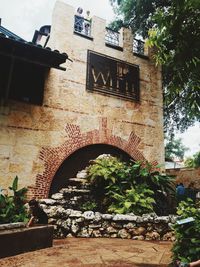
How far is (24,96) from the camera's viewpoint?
9.16 m

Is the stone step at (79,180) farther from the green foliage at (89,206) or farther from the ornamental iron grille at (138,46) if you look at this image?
the ornamental iron grille at (138,46)

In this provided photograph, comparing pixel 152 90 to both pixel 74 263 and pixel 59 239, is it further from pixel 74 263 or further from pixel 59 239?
pixel 74 263

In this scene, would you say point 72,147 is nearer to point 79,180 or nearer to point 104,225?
point 79,180

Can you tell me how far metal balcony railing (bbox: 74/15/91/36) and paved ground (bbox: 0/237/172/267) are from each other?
329 inches

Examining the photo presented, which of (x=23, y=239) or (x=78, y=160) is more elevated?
(x=78, y=160)

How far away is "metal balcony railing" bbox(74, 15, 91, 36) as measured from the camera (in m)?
11.1

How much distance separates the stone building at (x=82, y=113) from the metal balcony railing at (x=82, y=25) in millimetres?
73

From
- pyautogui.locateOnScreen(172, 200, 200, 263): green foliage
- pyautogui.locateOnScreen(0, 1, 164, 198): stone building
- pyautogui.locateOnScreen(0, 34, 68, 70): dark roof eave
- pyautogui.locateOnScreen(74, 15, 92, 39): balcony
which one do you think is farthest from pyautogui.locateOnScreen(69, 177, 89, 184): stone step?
pyautogui.locateOnScreen(74, 15, 92, 39): balcony

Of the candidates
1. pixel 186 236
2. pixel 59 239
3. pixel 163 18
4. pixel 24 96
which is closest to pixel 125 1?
pixel 24 96

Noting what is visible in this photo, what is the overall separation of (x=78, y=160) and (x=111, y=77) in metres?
3.79

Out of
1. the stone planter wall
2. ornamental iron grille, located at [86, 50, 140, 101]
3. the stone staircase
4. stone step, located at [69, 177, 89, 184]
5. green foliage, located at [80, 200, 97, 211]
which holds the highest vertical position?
ornamental iron grille, located at [86, 50, 140, 101]

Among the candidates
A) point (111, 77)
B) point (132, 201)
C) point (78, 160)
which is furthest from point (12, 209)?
point (111, 77)

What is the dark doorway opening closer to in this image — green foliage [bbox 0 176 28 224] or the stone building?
the stone building

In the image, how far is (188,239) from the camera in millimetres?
3645
